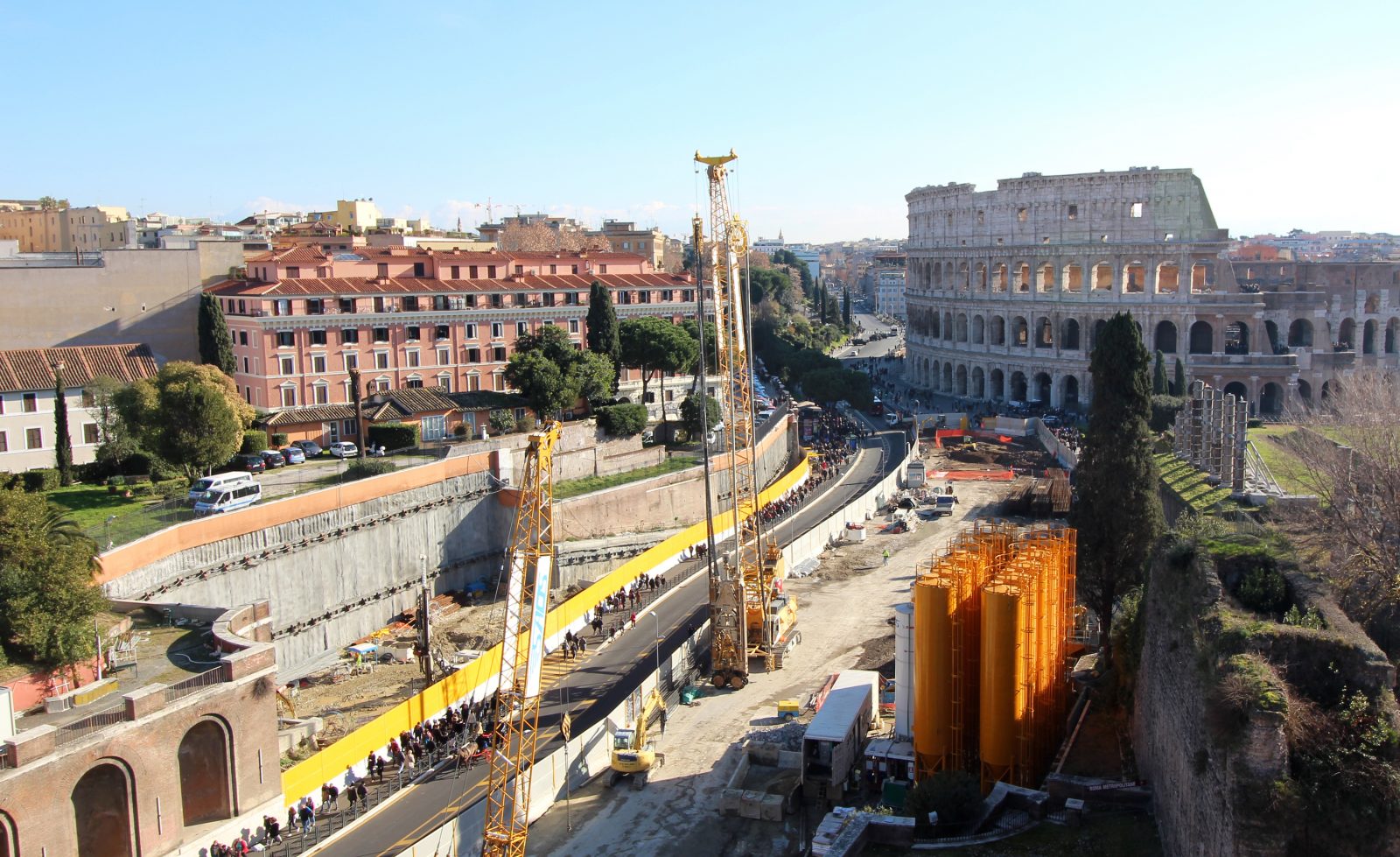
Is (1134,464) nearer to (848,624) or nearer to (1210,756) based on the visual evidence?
(848,624)

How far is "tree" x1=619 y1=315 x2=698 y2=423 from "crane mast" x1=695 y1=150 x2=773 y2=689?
11.7 m

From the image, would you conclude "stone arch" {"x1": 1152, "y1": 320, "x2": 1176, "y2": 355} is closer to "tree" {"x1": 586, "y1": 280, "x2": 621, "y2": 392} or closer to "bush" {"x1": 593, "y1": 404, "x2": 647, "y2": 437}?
"tree" {"x1": 586, "y1": 280, "x2": 621, "y2": 392}

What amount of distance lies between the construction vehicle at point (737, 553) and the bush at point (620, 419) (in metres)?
8.17

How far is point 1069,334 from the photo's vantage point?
264ft

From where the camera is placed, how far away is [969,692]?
25438 mm

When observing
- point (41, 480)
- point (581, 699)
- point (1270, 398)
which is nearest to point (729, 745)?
point (581, 699)

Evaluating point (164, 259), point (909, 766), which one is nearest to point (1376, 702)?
point (909, 766)

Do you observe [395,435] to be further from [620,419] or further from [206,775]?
[206,775]

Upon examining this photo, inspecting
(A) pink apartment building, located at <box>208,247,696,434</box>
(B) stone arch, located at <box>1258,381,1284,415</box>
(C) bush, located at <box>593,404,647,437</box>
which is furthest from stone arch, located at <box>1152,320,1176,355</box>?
(C) bush, located at <box>593,404,647,437</box>

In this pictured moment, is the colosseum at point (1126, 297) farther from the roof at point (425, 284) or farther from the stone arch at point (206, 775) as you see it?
the stone arch at point (206, 775)

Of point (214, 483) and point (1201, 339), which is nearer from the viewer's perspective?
point (214, 483)

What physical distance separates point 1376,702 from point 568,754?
16.8 meters

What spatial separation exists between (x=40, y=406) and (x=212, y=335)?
→ 906 centimetres

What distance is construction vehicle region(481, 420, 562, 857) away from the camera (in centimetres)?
2339
